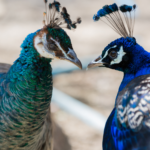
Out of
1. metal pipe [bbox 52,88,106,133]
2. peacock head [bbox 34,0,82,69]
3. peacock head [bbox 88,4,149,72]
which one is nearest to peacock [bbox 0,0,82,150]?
peacock head [bbox 34,0,82,69]

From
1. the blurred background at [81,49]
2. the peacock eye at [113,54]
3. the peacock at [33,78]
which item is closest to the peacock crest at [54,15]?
the peacock at [33,78]

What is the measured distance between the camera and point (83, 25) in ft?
16.7

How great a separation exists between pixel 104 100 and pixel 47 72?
208cm

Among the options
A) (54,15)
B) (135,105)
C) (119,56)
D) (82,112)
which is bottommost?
(82,112)

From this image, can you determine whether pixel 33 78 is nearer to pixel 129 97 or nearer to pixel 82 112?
pixel 129 97

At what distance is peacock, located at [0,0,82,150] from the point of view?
1.23 meters

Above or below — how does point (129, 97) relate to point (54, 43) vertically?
A: below

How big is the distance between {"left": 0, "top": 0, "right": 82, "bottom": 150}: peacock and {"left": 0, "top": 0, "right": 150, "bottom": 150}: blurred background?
120 centimetres

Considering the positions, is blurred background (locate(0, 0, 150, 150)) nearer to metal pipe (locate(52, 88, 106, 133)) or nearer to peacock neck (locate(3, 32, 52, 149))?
metal pipe (locate(52, 88, 106, 133))

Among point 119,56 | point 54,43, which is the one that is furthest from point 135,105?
point 54,43

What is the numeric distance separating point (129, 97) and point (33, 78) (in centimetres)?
46

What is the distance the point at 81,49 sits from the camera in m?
4.34

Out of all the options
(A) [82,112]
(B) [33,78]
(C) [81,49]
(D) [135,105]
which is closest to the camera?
(D) [135,105]

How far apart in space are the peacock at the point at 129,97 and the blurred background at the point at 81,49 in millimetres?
1263
